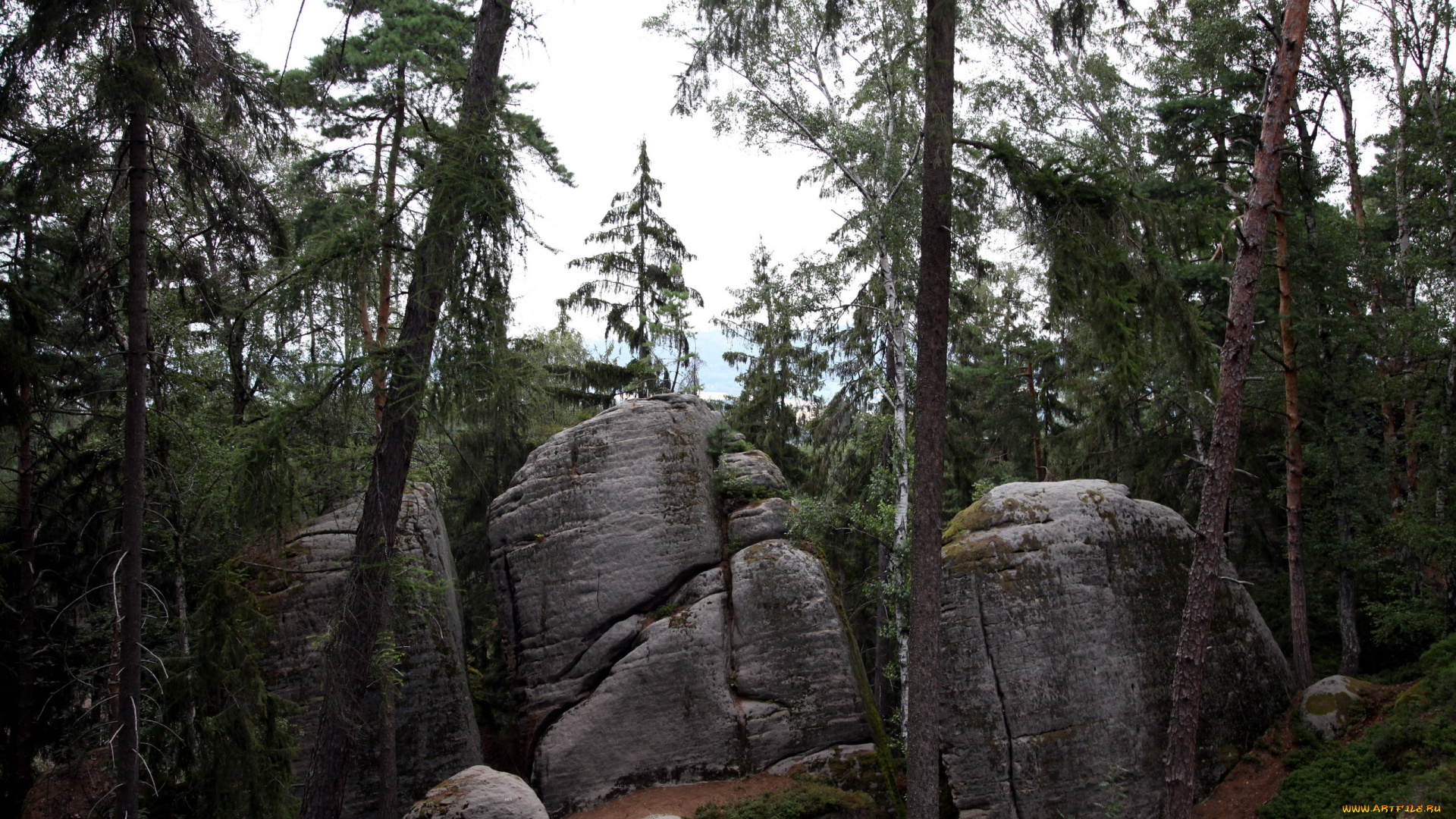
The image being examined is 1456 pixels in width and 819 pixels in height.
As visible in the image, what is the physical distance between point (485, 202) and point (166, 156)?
340 cm

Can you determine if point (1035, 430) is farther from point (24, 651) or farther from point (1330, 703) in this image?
point (24, 651)

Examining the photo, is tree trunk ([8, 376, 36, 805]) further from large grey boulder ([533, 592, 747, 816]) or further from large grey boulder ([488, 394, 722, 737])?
large grey boulder ([533, 592, 747, 816])

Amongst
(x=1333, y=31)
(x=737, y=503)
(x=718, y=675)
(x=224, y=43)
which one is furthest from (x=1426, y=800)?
(x=224, y=43)

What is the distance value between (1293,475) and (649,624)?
10.7 metres

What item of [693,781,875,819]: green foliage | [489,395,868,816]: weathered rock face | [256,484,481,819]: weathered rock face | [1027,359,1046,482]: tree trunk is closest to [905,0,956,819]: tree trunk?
[693,781,875,819]: green foliage

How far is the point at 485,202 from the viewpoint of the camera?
7773 mm

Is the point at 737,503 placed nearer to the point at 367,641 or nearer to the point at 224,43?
the point at 367,641

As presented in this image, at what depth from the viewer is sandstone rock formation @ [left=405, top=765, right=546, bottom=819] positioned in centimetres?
864

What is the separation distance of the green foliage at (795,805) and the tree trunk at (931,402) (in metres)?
2.76

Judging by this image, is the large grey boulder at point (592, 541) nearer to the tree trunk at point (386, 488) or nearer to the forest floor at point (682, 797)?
the forest floor at point (682, 797)

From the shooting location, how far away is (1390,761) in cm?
991

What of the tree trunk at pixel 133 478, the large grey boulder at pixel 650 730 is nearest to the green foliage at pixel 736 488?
the large grey boulder at pixel 650 730

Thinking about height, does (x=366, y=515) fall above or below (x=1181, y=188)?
below

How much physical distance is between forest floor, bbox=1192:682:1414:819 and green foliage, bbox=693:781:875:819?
4.63 metres
